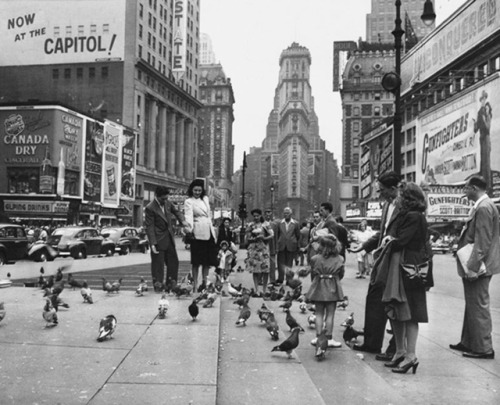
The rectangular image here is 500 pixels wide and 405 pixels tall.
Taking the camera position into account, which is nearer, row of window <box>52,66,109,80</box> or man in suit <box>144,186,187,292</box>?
man in suit <box>144,186,187,292</box>

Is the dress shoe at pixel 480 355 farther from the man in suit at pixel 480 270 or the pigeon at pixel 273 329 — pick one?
the pigeon at pixel 273 329

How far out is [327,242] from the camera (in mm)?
6277

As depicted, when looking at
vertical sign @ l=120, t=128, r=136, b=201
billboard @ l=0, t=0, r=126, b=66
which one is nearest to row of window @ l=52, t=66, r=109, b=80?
billboard @ l=0, t=0, r=126, b=66

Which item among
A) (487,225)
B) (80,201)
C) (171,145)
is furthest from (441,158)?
(487,225)

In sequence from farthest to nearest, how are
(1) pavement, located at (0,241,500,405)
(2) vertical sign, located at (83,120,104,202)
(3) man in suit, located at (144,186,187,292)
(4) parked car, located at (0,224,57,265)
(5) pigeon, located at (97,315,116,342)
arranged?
(2) vertical sign, located at (83,120,104,202), (4) parked car, located at (0,224,57,265), (3) man in suit, located at (144,186,187,292), (5) pigeon, located at (97,315,116,342), (1) pavement, located at (0,241,500,405)

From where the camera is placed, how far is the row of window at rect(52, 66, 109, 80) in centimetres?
7375

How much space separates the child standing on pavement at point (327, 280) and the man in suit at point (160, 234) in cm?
338

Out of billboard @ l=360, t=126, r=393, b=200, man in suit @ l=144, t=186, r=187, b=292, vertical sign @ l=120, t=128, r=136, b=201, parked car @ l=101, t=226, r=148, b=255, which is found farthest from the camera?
billboard @ l=360, t=126, r=393, b=200

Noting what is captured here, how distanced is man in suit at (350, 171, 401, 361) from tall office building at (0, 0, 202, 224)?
68.4 meters

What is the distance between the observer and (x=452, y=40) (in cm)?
6544

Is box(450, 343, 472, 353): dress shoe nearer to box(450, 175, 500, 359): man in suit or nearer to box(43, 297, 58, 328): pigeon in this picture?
box(450, 175, 500, 359): man in suit

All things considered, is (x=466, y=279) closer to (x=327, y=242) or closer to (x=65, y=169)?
(x=327, y=242)

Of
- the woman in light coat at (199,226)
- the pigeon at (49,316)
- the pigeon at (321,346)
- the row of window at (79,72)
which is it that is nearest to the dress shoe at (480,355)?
the pigeon at (321,346)

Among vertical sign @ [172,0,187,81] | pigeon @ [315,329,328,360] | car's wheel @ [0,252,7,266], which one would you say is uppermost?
vertical sign @ [172,0,187,81]
